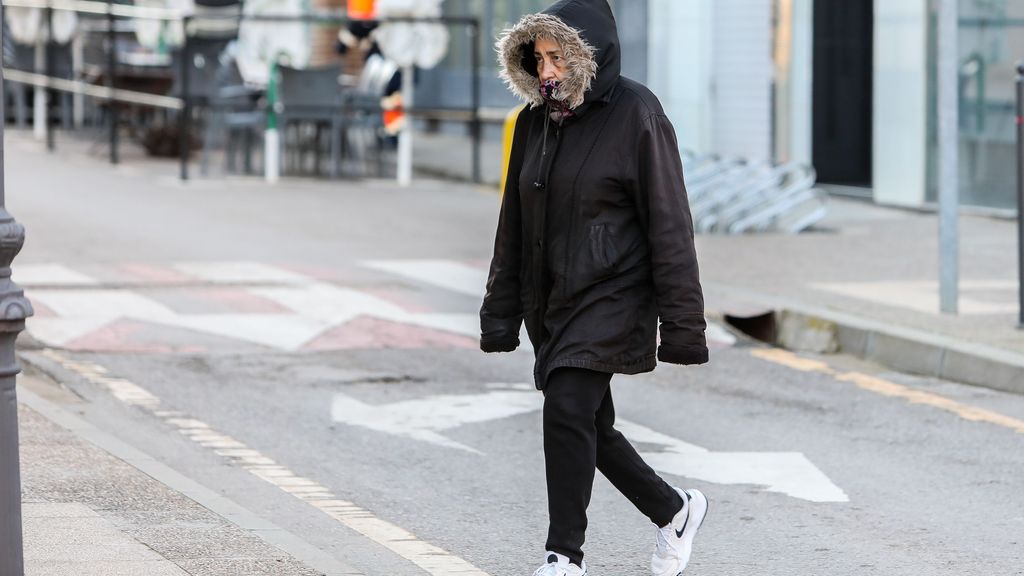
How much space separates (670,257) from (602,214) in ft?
0.79

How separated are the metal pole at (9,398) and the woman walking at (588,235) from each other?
1425 millimetres

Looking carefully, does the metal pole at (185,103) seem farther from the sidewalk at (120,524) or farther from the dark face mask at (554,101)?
the dark face mask at (554,101)

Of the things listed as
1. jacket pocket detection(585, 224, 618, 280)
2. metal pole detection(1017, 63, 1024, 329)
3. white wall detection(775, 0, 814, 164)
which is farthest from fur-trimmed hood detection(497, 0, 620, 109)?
white wall detection(775, 0, 814, 164)

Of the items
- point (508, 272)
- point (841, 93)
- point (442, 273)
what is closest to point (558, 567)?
point (508, 272)

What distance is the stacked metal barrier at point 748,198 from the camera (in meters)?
15.5

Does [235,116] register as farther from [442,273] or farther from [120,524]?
[120,524]

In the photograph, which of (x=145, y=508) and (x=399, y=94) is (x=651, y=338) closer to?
(x=145, y=508)

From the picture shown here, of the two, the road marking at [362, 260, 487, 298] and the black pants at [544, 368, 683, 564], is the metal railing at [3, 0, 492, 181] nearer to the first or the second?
the road marking at [362, 260, 487, 298]

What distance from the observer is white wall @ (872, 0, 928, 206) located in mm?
17516

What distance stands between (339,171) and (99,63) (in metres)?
4.58

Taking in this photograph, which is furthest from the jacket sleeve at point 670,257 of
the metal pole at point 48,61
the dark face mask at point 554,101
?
the metal pole at point 48,61

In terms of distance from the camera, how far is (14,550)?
4.68 metres

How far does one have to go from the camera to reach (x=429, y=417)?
846 cm

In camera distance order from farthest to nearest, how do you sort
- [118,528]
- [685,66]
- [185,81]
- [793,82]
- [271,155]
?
[271,155], [185,81], [793,82], [685,66], [118,528]
